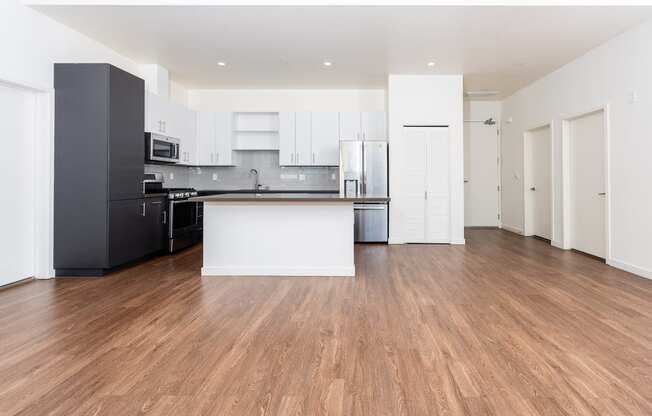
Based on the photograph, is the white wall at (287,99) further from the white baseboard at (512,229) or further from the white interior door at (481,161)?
the white baseboard at (512,229)

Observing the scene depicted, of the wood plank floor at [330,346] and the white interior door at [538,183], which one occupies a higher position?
the white interior door at [538,183]

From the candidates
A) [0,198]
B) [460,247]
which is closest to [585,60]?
[460,247]

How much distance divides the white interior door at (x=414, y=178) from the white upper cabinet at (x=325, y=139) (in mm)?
1257

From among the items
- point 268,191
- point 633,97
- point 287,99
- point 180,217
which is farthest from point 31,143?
point 633,97

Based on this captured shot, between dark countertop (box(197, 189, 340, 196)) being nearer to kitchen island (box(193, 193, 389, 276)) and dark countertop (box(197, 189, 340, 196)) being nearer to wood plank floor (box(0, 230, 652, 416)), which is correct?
kitchen island (box(193, 193, 389, 276))

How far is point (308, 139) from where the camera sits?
689cm

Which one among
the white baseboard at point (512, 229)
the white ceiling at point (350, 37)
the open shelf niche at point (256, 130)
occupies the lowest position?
the white baseboard at point (512, 229)

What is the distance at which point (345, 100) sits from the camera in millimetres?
7168

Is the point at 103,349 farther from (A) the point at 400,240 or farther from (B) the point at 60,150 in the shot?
(A) the point at 400,240

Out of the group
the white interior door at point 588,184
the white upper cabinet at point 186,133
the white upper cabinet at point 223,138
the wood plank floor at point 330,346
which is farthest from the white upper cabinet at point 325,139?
the white interior door at point 588,184

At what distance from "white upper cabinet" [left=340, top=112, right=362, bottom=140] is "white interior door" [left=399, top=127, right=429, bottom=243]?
0.91m

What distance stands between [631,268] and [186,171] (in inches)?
267

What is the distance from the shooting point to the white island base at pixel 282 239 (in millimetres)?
4129

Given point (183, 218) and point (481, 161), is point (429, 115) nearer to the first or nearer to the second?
point (481, 161)
